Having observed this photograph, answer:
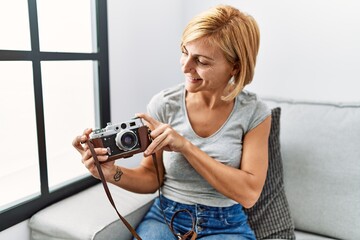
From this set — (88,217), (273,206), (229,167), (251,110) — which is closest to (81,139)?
(88,217)

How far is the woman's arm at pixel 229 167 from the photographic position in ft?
Answer: 3.33

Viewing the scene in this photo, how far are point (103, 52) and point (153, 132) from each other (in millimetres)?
612

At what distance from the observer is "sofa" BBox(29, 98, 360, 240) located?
4.09ft

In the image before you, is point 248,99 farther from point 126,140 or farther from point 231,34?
point 126,140

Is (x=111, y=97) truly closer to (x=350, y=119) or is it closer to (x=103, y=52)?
(x=103, y=52)

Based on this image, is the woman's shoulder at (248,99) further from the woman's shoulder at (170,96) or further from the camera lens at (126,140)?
the camera lens at (126,140)

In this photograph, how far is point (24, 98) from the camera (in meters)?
1.26

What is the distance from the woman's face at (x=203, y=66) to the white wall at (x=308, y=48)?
611mm

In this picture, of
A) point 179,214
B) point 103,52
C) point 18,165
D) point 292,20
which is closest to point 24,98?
point 18,165

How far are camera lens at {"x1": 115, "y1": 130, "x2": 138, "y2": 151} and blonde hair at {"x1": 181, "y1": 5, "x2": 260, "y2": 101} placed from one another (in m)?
0.33

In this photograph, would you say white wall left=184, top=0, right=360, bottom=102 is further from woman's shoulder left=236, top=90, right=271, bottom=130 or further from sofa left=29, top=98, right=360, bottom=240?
woman's shoulder left=236, top=90, right=271, bottom=130

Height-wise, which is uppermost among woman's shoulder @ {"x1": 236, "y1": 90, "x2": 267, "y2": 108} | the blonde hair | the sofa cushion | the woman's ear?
the blonde hair

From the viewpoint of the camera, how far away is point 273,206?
131 cm

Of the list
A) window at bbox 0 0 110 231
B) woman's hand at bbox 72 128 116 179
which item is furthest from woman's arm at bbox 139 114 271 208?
window at bbox 0 0 110 231
